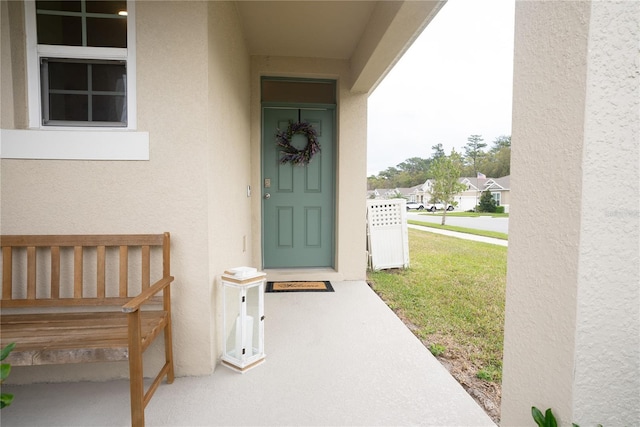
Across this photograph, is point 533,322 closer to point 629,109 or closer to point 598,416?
point 598,416

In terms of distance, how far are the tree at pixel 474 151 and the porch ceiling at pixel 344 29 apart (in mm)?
5907

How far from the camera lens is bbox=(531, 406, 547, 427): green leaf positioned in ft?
2.58

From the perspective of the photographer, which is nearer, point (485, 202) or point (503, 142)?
point (503, 142)

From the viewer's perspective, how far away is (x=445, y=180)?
381 inches

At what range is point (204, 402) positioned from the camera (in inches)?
64.2

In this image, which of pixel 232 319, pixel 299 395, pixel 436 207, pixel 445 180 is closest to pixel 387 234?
pixel 232 319

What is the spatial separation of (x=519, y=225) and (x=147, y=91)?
76.8 inches

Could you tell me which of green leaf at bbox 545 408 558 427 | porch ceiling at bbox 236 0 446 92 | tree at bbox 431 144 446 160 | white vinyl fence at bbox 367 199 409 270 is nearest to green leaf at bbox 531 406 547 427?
Answer: green leaf at bbox 545 408 558 427

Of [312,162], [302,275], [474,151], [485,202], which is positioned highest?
[474,151]

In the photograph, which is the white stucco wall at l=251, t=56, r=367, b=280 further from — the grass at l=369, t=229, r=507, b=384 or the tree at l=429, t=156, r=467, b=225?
the tree at l=429, t=156, r=467, b=225

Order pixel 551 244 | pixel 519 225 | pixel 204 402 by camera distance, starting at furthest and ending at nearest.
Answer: pixel 204 402 → pixel 519 225 → pixel 551 244

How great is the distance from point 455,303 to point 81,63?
12.1 feet

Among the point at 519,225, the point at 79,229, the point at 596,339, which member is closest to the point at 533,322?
the point at 596,339

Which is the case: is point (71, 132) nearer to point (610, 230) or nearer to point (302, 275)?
point (610, 230)
